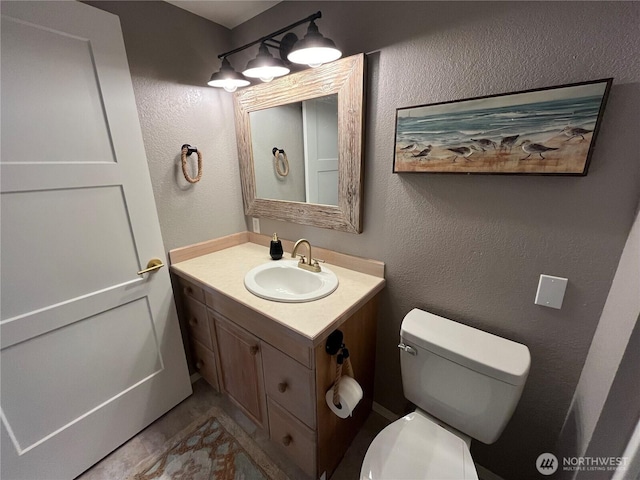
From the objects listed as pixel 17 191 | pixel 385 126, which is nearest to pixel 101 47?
pixel 17 191

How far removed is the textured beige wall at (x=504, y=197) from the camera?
0.75 metres

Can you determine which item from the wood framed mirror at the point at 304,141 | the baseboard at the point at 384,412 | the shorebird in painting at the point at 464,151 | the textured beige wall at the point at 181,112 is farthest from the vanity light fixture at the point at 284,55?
the baseboard at the point at 384,412

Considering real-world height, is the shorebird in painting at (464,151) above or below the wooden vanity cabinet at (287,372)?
above

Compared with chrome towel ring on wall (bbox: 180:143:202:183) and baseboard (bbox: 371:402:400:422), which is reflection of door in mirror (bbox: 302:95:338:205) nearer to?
chrome towel ring on wall (bbox: 180:143:202:183)

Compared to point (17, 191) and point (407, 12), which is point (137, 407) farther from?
point (407, 12)

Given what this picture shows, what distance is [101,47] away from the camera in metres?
1.09

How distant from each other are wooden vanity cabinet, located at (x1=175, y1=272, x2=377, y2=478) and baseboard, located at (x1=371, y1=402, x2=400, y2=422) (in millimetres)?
54

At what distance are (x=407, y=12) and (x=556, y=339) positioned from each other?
1332 millimetres

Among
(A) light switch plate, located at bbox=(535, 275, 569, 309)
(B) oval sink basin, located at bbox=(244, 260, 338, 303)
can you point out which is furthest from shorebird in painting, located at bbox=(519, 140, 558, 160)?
(B) oval sink basin, located at bbox=(244, 260, 338, 303)

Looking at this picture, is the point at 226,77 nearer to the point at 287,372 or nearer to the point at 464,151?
the point at 464,151

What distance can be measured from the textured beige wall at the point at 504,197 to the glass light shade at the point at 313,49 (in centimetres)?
22

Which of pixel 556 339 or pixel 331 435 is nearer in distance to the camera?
pixel 556 339

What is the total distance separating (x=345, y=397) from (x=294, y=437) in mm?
351

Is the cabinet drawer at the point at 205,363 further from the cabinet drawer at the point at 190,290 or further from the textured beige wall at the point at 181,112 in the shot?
the textured beige wall at the point at 181,112
